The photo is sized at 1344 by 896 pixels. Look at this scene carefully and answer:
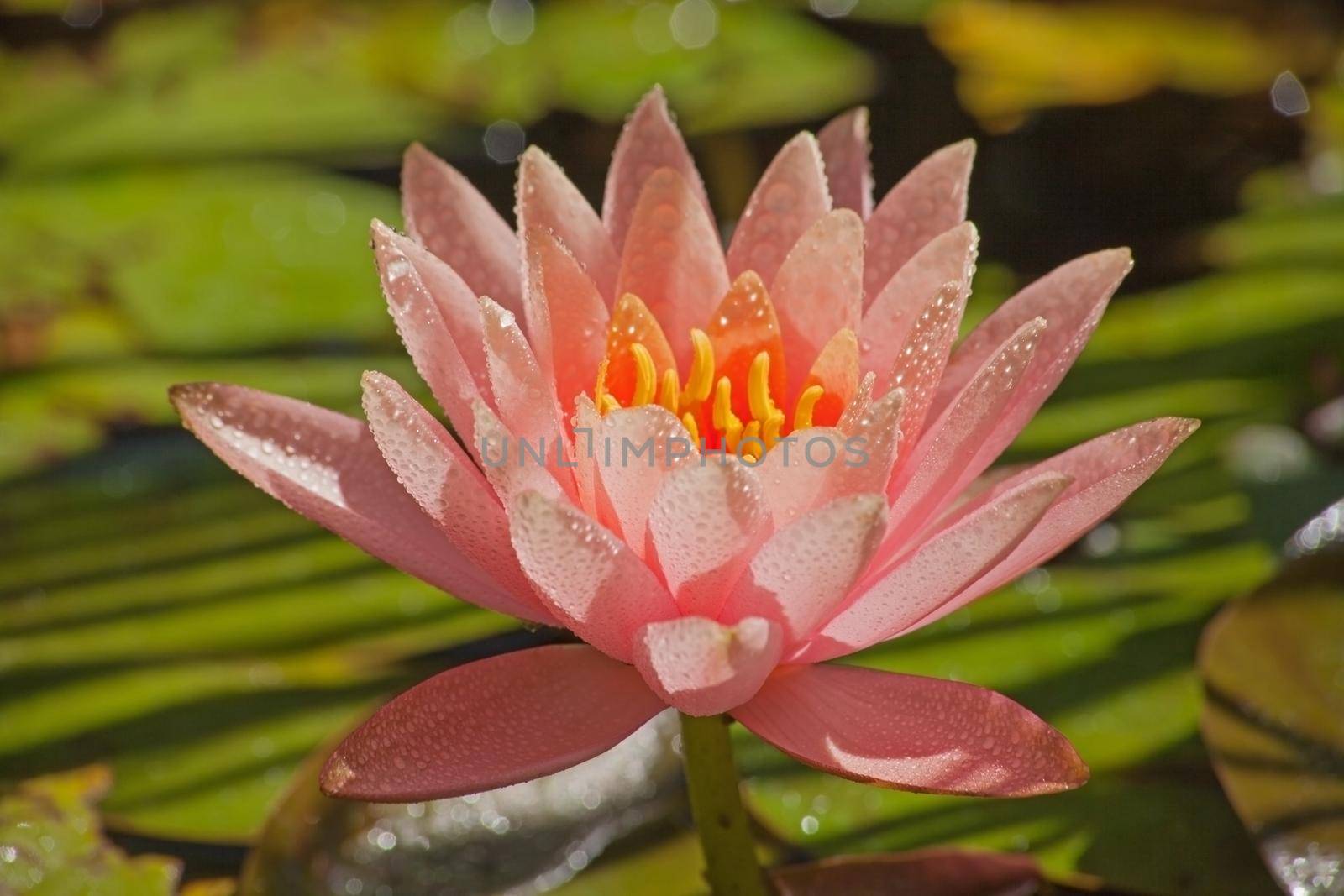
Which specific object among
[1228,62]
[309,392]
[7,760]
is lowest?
[7,760]

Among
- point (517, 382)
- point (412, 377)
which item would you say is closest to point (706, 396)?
point (517, 382)

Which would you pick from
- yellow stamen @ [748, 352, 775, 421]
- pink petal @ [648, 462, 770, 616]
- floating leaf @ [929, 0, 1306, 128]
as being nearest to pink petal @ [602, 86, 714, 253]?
yellow stamen @ [748, 352, 775, 421]

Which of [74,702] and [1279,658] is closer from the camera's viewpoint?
[1279,658]

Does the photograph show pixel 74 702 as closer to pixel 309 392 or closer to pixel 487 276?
pixel 309 392

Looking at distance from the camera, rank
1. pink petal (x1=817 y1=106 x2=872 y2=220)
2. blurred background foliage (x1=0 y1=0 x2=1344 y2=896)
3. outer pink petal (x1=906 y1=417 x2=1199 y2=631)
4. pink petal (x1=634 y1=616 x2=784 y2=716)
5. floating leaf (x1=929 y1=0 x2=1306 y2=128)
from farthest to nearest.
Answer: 1. floating leaf (x1=929 y1=0 x2=1306 y2=128)
2. blurred background foliage (x1=0 y1=0 x2=1344 y2=896)
3. pink petal (x1=817 y1=106 x2=872 y2=220)
4. outer pink petal (x1=906 y1=417 x2=1199 y2=631)
5. pink petal (x1=634 y1=616 x2=784 y2=716)

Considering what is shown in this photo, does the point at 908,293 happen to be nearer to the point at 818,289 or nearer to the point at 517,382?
the point at 818,289

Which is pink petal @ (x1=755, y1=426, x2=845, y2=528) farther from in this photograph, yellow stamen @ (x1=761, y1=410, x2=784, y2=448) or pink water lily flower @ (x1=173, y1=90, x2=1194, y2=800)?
yellow stamen @ (x1=761, y1=410, x2=784, y2=448)

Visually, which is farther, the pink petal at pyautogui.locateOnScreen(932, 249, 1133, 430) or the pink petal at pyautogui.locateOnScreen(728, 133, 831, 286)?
the pink petal at pyautogui.locateOnScreen(728, 133, 831, 286)

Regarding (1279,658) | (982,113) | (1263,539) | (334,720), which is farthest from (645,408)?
(982,113)
